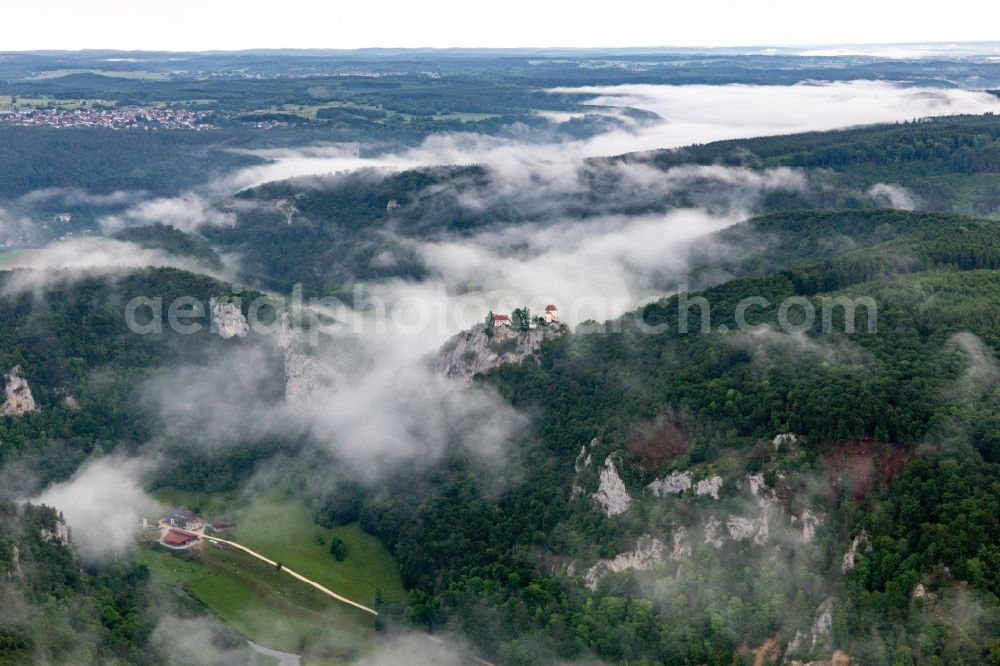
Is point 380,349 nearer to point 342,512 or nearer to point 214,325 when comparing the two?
point 214,325

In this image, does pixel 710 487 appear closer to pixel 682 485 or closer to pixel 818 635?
pixel 682 485

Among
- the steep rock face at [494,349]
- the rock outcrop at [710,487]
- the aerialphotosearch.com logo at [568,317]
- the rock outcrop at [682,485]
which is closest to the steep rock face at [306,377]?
the aerialphotosearch.com logo at [568,317]

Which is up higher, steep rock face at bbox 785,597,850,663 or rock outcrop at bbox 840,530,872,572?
rock outcrop at bbox 840,530,872,572

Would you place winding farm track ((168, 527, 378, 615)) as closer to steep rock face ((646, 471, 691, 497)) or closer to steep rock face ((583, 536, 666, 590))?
steep rock face ((583, 536, 666, 590))

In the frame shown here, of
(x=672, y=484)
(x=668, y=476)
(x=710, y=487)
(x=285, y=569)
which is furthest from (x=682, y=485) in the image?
(x=285, y=569)

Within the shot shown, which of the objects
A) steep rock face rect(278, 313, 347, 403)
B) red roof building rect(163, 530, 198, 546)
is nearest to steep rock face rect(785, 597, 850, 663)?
red roof building rect(163, 530, 198, 546)

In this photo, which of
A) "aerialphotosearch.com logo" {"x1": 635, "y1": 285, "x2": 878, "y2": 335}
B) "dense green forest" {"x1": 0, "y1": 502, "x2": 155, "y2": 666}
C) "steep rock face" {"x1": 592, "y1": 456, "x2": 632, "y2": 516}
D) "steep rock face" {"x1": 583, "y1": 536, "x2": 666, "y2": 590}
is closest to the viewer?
"dense green forest" {"x1": 0, "y1": 502, "x2": 155, "y2": 666}

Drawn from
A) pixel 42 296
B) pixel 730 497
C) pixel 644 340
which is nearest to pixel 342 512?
pixel 644 340
